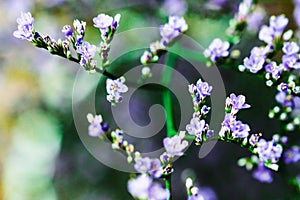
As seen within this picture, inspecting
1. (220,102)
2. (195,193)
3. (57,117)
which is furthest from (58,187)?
(195,193)

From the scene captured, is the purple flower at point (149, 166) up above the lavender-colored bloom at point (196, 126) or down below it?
below

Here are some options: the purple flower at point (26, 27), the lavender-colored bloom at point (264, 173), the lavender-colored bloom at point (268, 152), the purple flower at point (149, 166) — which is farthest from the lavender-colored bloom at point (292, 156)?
the purple flower at point (26, 27)

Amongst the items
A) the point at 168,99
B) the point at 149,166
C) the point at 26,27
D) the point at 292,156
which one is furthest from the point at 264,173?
the point at 26,27

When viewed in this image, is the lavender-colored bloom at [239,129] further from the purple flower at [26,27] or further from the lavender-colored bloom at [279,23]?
the purple flower at [26,27]

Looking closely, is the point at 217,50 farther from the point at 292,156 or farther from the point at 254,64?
the point at 292,156

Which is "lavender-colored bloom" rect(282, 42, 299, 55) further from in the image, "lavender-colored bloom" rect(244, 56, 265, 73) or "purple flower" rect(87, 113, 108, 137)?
"purple flower" rect(87, 113, 108, 137)

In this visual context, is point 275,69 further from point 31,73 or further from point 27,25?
point 31,73
